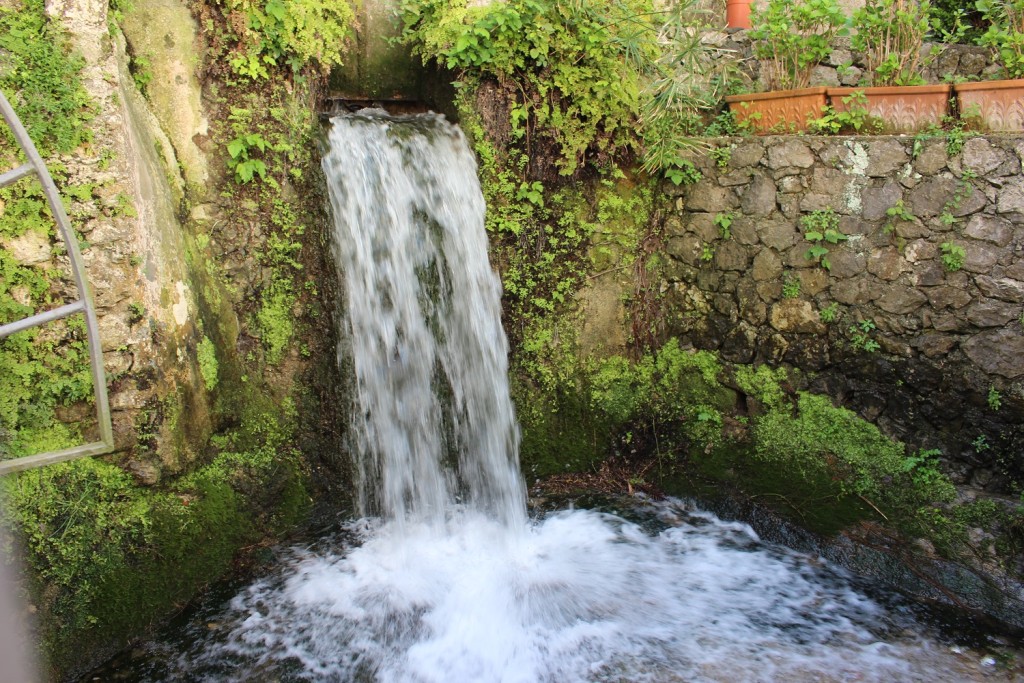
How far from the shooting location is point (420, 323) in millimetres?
4207

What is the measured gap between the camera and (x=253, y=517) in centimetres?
395

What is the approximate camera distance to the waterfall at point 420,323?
13.5 ft

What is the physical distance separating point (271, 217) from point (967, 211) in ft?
12.5

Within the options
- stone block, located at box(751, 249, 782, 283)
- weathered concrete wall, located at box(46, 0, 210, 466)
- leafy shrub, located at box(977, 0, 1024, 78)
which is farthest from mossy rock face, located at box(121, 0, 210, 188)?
leafy shrub, located at box(977, 0, 1024, 78)

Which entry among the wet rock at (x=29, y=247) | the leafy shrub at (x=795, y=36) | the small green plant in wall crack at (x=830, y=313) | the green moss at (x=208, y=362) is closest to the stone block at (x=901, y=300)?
the small green plant in wall crack at (x=830, y=313)

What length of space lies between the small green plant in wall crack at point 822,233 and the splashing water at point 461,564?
66.9 inches

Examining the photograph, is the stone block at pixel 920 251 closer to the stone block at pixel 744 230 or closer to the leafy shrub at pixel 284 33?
the stone block at pixel 744 230

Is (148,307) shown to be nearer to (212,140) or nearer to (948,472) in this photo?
(212,140)

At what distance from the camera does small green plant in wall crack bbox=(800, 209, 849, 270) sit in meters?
4.15

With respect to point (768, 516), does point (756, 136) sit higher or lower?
higher

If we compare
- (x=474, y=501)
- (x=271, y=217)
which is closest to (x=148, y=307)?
(x=271, y=217)

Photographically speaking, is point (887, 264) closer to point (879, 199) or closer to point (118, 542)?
point (879, 199)

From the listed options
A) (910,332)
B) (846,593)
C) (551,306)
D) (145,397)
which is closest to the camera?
(145,397)

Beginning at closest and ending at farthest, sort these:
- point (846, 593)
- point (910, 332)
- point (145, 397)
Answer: point (145, 397) → point (846, 593) → point (910, 332)
